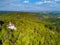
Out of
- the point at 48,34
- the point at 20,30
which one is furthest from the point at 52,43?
the point at 20,30

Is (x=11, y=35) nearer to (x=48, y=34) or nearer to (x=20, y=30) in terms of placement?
(x=20, y=30)

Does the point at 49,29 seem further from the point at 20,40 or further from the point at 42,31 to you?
the point at 20,40

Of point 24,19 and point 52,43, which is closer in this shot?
point 52,43

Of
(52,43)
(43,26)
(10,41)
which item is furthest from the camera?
(43,26)

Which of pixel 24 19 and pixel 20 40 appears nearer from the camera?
pixel 20 40

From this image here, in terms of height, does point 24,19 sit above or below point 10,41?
above

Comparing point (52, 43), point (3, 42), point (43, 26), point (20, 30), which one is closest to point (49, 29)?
point (43, 26)

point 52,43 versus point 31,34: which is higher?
point 31,34

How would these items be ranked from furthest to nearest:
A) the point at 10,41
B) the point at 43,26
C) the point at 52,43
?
1. the point at 43,26
2. the point at 52,43
3. the point at 10,41

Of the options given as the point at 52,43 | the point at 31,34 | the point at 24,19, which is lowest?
the point at 52,43
